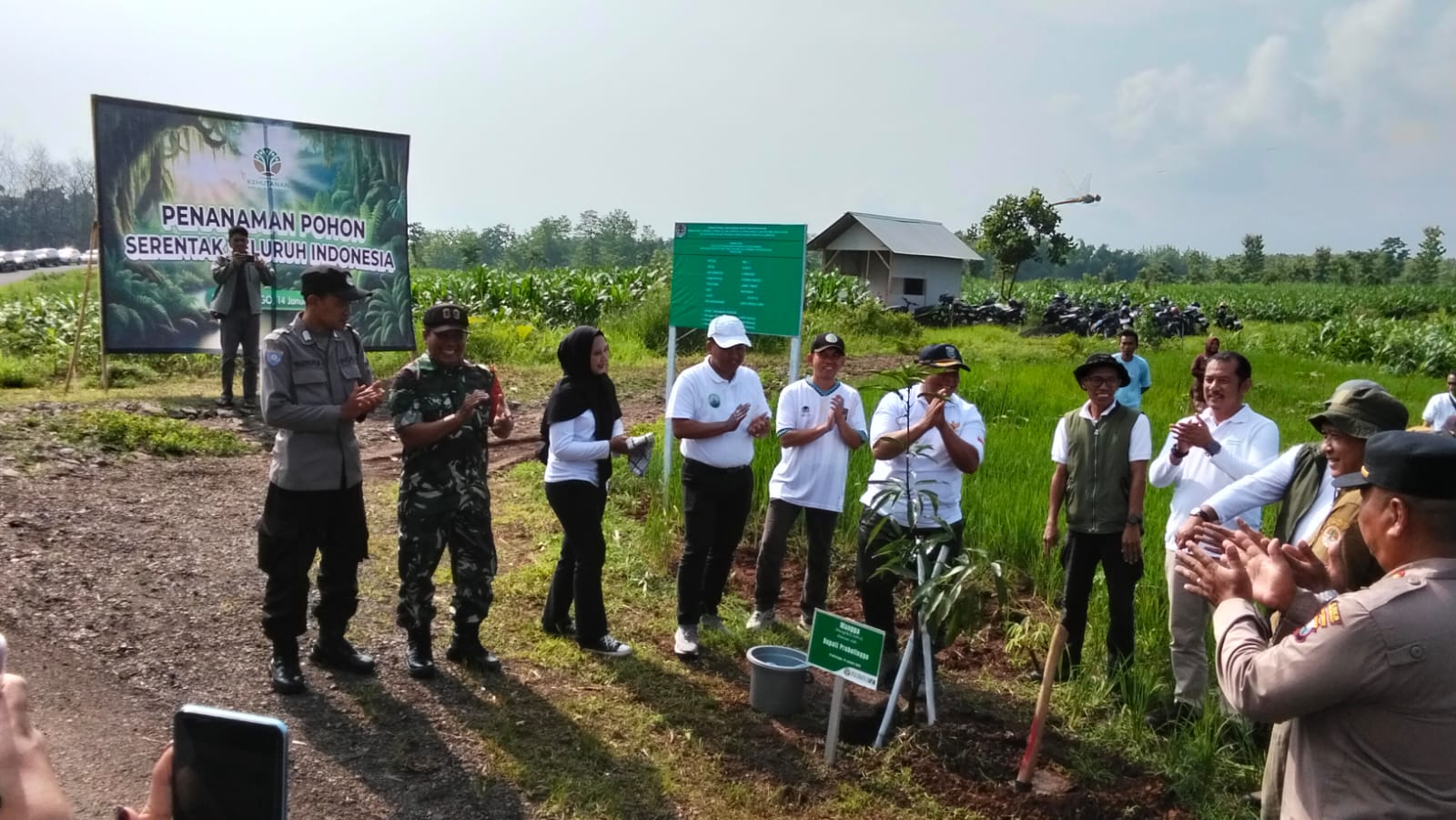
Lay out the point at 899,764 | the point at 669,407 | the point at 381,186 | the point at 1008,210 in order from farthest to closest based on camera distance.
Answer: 1. the point at 1008,210
2. the point at 381,186
3. the point at 669,407
4. the point at 899,764

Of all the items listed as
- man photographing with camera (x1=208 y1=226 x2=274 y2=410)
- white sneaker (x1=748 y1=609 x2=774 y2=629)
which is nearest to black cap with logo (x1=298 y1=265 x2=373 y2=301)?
white sneaker (x1=748 y1=609 x2=774 y2=629)

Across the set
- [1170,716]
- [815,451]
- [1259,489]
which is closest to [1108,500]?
[1259,489]

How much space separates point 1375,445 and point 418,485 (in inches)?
148

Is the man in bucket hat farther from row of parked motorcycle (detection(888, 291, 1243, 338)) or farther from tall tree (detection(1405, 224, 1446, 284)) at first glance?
tall tree (detection(1405, 224, 1446, 284))

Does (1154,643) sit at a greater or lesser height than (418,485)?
lesser

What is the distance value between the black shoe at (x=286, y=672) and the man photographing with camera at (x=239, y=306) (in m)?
7.14

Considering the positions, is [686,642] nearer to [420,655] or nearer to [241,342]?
[420,655]

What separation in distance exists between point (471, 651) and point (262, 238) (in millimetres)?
8669

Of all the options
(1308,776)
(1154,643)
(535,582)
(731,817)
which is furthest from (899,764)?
(535,582)

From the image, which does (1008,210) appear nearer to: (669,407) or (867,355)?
(867,355)

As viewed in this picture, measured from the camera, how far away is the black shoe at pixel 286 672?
4414 millimetres

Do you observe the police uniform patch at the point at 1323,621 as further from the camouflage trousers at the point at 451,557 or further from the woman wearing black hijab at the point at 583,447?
the camouflage trousers at the point at 451,557

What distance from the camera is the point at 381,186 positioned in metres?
12.6

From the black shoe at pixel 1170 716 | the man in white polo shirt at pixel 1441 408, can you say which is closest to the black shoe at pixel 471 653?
the black shoe at pixel 1170 716
